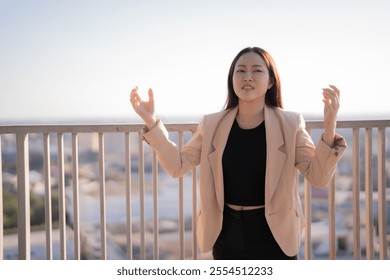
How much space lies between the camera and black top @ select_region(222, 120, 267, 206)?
1.40 m

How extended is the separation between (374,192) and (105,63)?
4.23ft

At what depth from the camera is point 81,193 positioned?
1.95m

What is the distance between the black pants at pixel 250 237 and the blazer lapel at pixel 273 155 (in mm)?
78

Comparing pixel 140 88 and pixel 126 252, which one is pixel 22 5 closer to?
pixel 140 88

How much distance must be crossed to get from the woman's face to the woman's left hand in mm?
207

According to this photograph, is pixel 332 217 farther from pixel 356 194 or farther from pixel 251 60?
pixel 251 60

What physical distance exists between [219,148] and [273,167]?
7.5 inches

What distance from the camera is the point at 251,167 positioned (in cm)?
140

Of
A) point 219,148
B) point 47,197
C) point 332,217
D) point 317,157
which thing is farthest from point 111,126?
point 332,217

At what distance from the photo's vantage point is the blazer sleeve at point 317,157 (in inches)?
51.3

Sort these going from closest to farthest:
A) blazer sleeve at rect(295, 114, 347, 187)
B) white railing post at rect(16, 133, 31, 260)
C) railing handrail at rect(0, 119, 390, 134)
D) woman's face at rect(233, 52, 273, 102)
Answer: blazer sleeve at rect(295, 114, 347, 187) < woman's face at rect(233, 52, 273, 102) < railing handrail at rect(0, 119, 390, 134) < white railing post at rect(16, 133, 31, 260)

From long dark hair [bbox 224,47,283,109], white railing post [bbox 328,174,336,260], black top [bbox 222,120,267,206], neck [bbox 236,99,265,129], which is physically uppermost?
long dark hair [bbox 224,47,283,109]

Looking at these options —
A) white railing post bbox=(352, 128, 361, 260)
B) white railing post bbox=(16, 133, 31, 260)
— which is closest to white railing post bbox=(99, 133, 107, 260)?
white railing post bbox=(16, 133, 31, 260)

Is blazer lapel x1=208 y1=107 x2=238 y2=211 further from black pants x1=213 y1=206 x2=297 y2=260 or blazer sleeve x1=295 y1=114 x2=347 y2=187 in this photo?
blazer sleeve x1=295 y1=114 x2=347 y2=187
